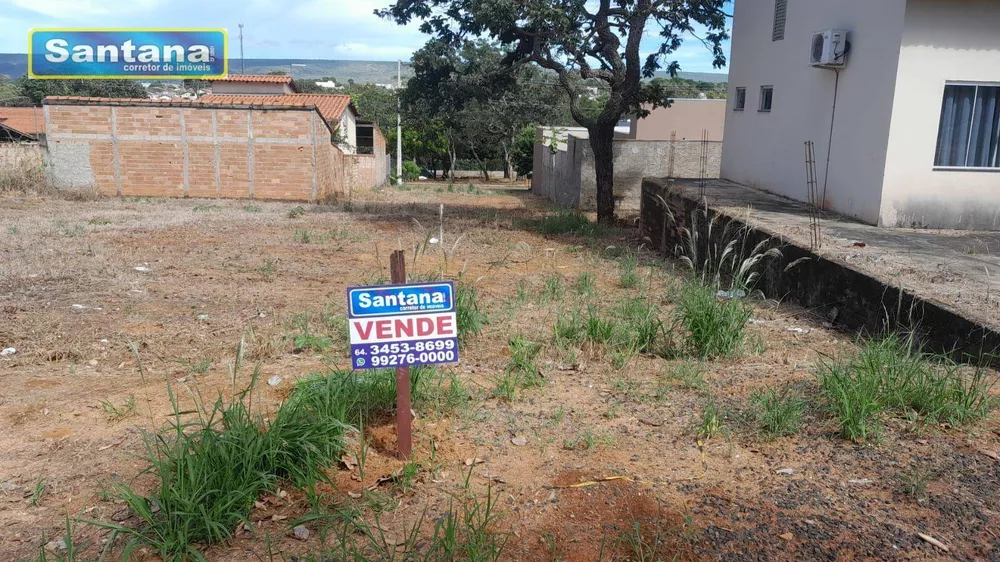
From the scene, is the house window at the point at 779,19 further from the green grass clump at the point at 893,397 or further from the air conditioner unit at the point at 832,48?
the green grass clump at the point at 893,397

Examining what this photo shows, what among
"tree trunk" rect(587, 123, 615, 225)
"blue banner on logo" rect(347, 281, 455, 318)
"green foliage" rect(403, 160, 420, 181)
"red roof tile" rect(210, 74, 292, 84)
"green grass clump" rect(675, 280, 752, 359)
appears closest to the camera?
"blue banner on logo" rect(347, 281, 455, 318)

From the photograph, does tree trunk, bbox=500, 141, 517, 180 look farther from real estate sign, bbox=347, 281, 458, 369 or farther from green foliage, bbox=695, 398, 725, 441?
real estate sign, bbox=347, 281, 458, 369

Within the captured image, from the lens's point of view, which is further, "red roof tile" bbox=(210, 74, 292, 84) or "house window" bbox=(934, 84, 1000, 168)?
"red roof tile" bbox=(210, 74, 292, 84)

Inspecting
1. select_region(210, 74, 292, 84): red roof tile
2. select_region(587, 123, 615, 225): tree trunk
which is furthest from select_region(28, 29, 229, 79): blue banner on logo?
select_region(587, 123, 615, 225): tree trunk

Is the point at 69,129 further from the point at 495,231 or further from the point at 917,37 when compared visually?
the point at 917,37

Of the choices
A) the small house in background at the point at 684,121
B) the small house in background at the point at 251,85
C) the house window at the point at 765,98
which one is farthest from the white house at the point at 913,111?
the small house in background at the point at 251,85

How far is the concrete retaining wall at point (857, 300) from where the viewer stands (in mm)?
5336

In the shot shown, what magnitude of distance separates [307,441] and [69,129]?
798 inches

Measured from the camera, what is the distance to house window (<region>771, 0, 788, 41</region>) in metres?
12.8

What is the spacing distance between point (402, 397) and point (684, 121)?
87.6 ft

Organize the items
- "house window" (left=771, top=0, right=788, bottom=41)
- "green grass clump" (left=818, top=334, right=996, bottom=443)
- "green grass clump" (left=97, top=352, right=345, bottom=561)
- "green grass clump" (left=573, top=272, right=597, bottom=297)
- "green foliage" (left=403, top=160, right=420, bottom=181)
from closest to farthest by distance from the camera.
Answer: "green grass clump" (left=97, top=352, right=345, bottom=561), "green grass clump" (left=818, top=334, right=996, bottom=443), "green grass clump" (left=573, top=272, right=597, bottom=297), "house window" (left=771, top=0, right=788, bottom=41), "green foliage" (left=403, top=160, right=420, bottom=181)

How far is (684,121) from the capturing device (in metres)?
28.3

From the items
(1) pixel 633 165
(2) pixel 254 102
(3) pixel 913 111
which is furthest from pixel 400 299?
(2) pixel 254 102

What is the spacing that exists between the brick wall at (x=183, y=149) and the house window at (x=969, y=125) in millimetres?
15242
